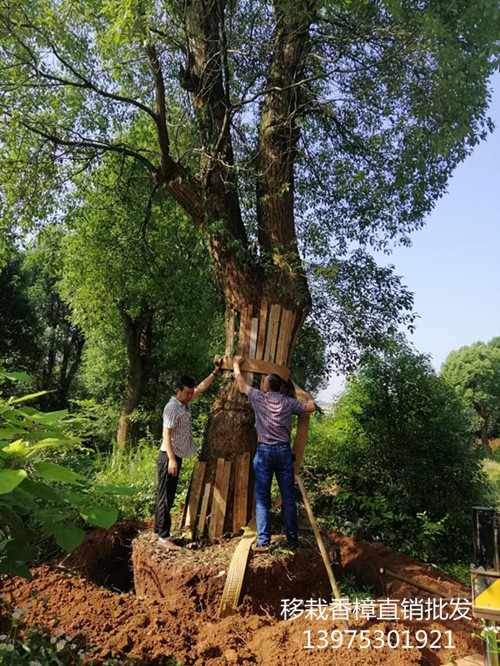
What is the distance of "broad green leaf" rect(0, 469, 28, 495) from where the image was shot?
142 cm

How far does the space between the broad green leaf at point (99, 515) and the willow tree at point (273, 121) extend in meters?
3.71

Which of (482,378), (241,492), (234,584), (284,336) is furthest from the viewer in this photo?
(482,378)

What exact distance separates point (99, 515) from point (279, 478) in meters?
3.38

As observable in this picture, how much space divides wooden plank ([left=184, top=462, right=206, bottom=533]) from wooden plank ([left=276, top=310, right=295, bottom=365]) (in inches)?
56.5

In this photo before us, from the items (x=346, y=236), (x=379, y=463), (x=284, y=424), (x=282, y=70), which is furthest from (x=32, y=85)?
(x=379, y=463)

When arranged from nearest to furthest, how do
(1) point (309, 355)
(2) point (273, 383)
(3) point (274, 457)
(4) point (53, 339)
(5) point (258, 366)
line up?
(3) point (274, 457), (2) point (273, 383), (5) point (258, 366), (1) point (309, 355), (4) point (53, 339)

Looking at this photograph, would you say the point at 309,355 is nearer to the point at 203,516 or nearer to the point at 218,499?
the point at 218,499

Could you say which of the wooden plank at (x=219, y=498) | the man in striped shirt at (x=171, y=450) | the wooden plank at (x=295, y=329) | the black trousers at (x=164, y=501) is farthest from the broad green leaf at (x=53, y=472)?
the wooden plank at (x=295, y=329)

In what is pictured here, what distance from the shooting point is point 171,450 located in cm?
512

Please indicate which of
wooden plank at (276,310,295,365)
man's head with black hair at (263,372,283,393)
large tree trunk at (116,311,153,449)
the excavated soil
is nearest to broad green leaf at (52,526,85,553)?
the excavated soil

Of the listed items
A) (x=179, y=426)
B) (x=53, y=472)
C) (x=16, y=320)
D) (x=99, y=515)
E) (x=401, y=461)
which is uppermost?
(x=16, y=320)

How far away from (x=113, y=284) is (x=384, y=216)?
8.24m

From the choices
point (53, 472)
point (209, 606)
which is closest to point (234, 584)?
point (209, 606)

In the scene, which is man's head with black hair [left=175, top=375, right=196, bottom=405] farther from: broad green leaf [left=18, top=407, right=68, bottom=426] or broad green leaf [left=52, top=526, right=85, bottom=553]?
broad green leaf [left=52, top=526, right=85, bottom=553]
